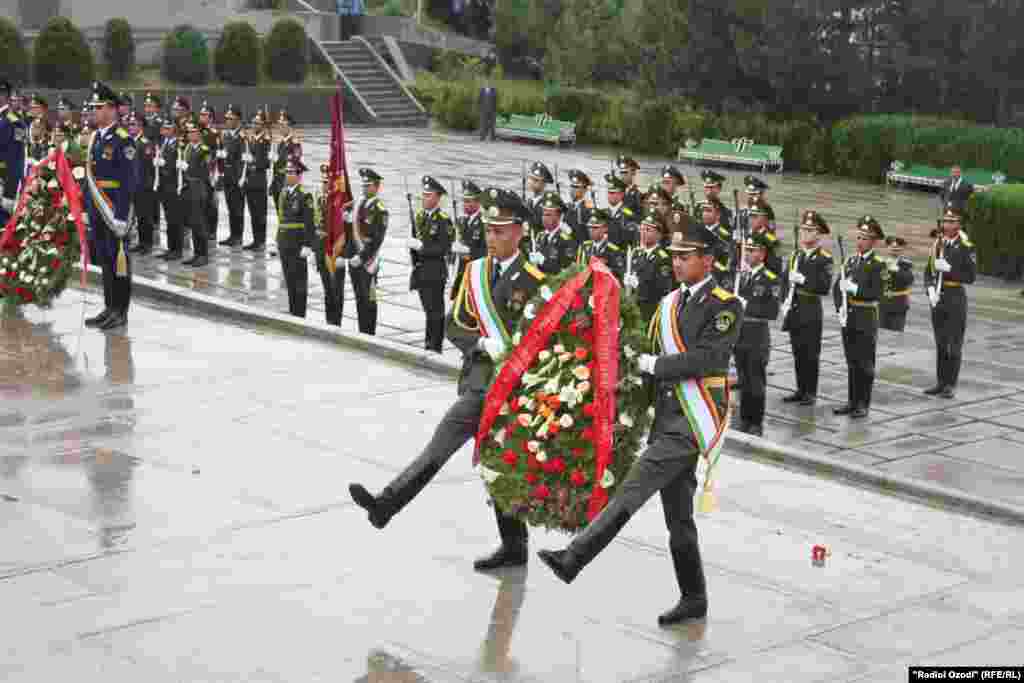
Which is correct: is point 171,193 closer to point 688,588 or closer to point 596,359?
point 596,359

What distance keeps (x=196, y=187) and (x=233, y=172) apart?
4.84 feet

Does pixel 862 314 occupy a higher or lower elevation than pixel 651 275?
lower

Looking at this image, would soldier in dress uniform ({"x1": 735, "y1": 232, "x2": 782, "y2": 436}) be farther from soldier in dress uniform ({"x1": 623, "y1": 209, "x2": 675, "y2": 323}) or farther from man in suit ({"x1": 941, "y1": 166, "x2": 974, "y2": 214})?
man in suit ({"x1": 941, "y1": 166, "x2": 974, "y2": 214})

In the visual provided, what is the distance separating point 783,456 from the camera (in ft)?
33.9

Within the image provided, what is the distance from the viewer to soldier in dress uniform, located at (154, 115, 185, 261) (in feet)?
65.8

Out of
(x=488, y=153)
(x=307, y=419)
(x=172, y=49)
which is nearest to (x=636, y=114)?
(x=488, y=153)

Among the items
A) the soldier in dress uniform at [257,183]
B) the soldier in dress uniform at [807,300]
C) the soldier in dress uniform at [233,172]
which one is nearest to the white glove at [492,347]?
the soldier in dress uniform at [807,300]

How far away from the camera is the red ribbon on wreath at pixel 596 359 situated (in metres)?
7.39

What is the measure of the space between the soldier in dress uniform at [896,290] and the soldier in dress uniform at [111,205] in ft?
21.6

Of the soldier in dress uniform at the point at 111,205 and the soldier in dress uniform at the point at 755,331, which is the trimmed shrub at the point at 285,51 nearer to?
the soldier in dress uniform at the point at 111,205

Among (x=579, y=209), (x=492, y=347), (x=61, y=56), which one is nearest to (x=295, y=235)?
(x=579, y=209)

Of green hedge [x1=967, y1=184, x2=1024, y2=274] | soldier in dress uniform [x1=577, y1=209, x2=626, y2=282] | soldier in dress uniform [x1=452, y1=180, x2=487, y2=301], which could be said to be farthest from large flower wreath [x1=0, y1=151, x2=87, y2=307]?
green hedge [x1=967, y1=184, x2=1024, y2=274]

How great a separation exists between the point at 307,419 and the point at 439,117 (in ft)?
101

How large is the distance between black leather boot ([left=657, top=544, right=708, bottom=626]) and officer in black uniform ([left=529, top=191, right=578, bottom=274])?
21.7ft
